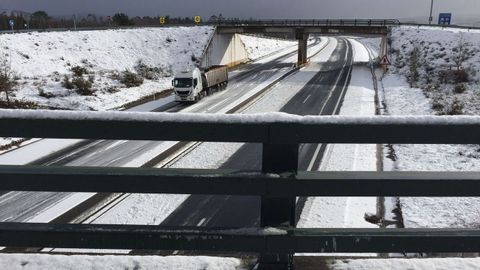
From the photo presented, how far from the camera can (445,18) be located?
215 ft

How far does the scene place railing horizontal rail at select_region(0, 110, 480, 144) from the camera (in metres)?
3.24

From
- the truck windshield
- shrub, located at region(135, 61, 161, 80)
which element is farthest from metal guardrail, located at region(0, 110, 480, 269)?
shrub, located at region(135, 61, 161, 80)

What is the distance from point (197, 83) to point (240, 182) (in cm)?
3344

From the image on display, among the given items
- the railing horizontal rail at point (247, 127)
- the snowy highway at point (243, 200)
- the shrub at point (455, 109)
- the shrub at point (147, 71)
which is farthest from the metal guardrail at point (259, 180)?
the shrub at point (147, 71)

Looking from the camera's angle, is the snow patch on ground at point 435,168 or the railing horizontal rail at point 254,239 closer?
the railing horizontal rail at point 254,239

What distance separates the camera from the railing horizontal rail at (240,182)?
3.33m

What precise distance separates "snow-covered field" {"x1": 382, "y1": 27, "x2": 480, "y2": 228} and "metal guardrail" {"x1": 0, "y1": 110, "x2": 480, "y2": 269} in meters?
10.2

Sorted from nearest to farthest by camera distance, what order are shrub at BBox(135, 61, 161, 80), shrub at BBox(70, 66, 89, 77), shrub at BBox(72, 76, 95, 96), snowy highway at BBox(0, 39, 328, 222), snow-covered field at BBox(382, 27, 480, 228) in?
snow-covered field at BBox(382, 27, 480, 228), snowy highway at BBox(0, 39, 328, 222), shrub at BBox(72, 76, 95, 96), shrub at BBox(70, 66, 89, 77), shrub at BBox(135, 61, 161, 80)

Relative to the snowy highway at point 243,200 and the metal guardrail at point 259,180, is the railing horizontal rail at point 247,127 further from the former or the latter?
the snowy highway at point 243,200

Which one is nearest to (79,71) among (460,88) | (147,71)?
(147,71)

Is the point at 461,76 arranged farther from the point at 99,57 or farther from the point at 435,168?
the point at 99,57

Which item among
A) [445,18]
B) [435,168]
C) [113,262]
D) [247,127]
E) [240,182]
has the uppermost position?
[445,18]

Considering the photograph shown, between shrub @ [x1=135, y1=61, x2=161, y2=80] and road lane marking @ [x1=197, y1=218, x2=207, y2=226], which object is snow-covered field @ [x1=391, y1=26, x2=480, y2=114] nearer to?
road lane marking @ [x1=197, y1=218, x2=207, y2=226]

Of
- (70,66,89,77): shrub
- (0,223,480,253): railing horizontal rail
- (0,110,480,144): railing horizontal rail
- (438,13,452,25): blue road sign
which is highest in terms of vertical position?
(438,13,452,25): blue road sign
